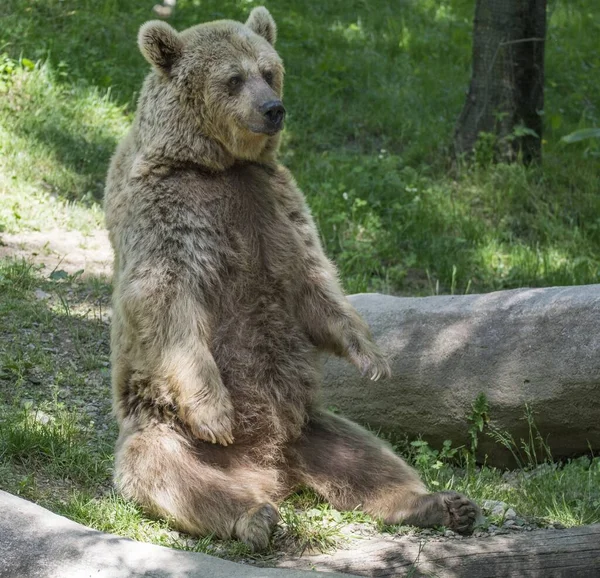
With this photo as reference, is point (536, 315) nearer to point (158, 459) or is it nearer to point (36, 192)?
point (158, 459)

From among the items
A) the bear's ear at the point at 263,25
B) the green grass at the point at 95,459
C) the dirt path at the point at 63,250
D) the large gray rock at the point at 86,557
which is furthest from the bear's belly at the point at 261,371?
the dirt path at the point at 63,250

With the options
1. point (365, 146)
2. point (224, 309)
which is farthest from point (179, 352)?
point (365, 146)

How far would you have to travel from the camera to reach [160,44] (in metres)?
5.44

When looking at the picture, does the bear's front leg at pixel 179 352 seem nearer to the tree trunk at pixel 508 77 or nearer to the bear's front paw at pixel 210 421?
the bear's front paw at pixel 210 421

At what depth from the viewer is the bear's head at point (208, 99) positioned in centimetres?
533

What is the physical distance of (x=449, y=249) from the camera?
29.3ft

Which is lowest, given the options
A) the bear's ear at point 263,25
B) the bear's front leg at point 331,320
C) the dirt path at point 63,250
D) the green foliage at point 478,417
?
the green foliage at point 478,417

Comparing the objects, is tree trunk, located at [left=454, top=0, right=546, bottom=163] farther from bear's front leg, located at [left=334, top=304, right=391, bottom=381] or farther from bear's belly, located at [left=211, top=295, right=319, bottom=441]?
bear's belly, located at [left=211, top=295, right=319, bottom=441]

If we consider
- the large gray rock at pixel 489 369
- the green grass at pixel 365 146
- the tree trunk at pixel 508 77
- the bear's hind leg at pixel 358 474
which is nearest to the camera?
the bear's hind leg at pixel 358 474

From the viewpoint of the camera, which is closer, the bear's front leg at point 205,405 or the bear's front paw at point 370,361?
the bear's front leg at point 205,405

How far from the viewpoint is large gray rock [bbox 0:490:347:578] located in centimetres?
378

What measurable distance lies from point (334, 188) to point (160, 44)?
4168 millimetres

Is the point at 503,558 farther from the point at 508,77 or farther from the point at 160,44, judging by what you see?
the point at 508,77

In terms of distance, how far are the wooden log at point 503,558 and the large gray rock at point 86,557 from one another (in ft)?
1.68
